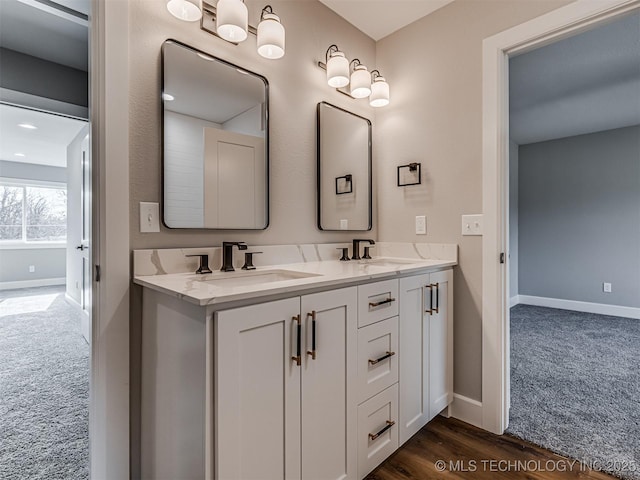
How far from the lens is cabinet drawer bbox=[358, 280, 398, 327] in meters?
1.39

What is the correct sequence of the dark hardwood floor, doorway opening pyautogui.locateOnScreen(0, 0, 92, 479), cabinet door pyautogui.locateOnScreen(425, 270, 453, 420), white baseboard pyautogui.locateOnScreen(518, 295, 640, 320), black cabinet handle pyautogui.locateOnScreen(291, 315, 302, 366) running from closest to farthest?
black cabinet handle pyautogui.locateOnScreen(291, 315, 302, 366) → the dark hardwood floor → doorway opening pyautogui.locateOnScreen(0, 0, 92, 479) → cabinet door pyautogui.locateOnScreen(425, 270, 453, 420) → white baseboard pyautogui.locateOnScreen(518, 295, 640, 320)

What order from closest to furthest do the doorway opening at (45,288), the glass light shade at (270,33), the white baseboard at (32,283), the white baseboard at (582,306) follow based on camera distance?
the glass light shade at (270,33), the doorway opening at (45,288), the white baseboard at (582,306), the white baseboard at (32,283)

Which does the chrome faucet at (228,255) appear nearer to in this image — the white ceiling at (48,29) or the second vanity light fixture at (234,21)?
the second vanity light fixture at (234,21)

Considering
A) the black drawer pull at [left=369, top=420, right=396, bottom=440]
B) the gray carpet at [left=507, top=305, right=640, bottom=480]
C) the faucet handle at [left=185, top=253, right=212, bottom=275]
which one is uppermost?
the faucet handle at [left=185, top=253, right=212, bottom=275]

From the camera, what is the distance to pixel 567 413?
194 cm

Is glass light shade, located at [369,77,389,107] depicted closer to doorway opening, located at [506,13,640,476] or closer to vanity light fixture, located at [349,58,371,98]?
vanity light fixture, located at [349,58,371,98]

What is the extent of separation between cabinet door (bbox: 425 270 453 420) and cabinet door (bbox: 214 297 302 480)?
93 cm

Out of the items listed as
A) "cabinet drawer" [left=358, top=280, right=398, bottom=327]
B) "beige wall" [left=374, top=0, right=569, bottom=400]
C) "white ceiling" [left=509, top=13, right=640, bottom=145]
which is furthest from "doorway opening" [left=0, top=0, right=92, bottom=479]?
"white ceiling" [left=509, top=13, right=640, bottom=145]

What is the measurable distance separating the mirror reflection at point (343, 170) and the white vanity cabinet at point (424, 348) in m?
0.68

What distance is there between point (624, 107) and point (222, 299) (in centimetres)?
468

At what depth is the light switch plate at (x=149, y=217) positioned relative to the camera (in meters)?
1.37

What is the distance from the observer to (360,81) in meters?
2.07

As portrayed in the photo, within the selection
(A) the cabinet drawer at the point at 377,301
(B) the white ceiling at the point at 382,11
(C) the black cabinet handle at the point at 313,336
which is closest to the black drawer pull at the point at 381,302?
(A) the cabinet drawer at the point at 377,301

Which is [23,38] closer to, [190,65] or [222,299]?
[190,65]
